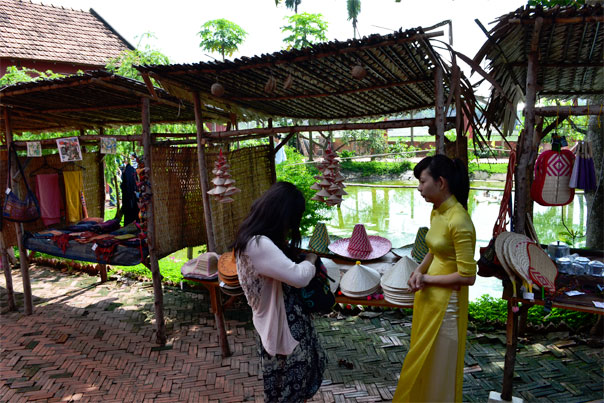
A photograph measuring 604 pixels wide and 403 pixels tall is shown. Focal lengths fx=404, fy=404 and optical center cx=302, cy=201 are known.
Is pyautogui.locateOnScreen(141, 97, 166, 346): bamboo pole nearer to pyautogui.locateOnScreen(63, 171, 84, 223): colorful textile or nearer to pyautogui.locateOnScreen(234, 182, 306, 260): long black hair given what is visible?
Result: pyautogui.locateOnScreen(63, 171, 84, 223): colorful textile

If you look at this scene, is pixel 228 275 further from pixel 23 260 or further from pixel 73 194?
pixel 73 194

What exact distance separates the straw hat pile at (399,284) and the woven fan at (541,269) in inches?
33.6

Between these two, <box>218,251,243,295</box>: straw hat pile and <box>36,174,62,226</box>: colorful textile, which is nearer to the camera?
<box>218,251,243,295</box>: straw hat pile

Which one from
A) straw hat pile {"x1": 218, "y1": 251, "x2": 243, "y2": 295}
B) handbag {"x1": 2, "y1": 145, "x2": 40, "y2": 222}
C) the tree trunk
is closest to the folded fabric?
handbag {"x1": 2, "y1": 145, "x2": 40, "y2": 222}

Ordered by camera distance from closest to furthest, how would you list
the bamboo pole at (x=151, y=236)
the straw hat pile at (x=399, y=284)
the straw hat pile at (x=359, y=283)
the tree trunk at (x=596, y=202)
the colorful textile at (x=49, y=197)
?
the straw hat pile at (x=399, y=284) → the straw hat pile at (x=359, y=283) → the bamboo pole at (x=151, y=236) → the tree trunk at (x=596, y=202) → the colorful textile at (x=49, y=197)

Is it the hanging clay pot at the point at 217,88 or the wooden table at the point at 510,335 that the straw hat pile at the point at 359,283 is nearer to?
the wooden table at the point at 510,335

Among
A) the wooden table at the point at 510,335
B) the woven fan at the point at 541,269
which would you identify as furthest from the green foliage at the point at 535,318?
the woven fan at the point at 541,269

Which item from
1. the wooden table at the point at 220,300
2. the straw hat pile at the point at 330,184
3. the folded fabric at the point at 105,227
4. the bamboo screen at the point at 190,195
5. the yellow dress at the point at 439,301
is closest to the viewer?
the yellow dress at the point at 439,301

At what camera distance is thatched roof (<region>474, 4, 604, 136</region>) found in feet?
8.51

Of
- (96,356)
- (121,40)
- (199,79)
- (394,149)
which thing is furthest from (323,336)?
(394,149)

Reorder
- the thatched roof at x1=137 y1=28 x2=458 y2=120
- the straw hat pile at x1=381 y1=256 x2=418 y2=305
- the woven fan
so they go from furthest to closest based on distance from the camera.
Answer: the straw hat pile at x1=381 y1=256 x2=418 y2=305 → the thatched roof at x1=137 y1=28 x2=458 y2=120 → the woven fan

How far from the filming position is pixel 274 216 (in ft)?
6.57

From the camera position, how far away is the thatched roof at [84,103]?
403cm

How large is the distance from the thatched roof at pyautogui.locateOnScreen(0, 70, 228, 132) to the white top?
272 centimetres
